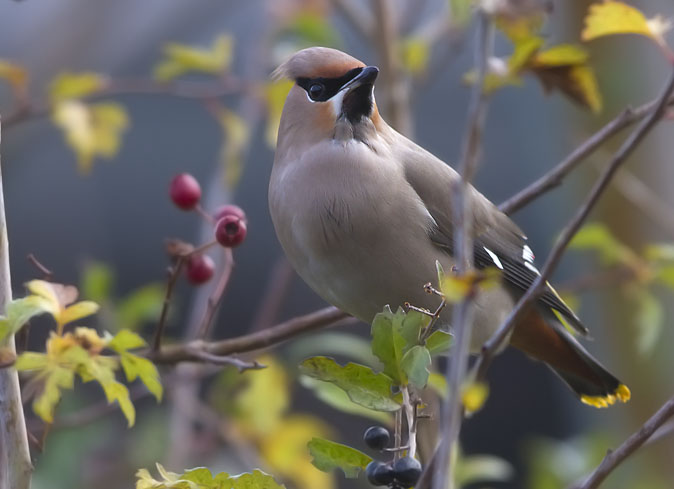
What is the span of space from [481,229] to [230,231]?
96 centimetres

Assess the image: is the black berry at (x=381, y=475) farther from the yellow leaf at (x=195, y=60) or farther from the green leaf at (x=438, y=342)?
the yellow leaf at (x=195, y=60)

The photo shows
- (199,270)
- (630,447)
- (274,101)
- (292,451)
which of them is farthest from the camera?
(292,451)

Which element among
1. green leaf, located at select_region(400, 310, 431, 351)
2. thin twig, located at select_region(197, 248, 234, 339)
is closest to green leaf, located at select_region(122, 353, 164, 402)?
thin twig, located at select_region(197, 248, 234, 339)

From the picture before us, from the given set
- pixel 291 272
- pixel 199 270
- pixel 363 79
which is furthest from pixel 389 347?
pixel 291 272

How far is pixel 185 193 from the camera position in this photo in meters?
2.39

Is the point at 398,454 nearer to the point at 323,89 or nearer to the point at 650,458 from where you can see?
the point at 323,89

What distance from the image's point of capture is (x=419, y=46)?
3.34 meters

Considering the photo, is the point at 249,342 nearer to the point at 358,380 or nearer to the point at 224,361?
the point at 224,361

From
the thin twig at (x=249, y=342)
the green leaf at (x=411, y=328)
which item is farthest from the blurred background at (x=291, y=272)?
the green leaf at (x=411, y=328)

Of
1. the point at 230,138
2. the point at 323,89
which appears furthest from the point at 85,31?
the point at 323,89

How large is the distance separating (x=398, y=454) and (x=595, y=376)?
5.09 ft

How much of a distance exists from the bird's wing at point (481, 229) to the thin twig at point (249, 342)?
389 millimetres

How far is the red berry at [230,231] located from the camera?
211cm

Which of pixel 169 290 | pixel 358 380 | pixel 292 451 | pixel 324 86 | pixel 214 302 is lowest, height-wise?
pixel 292 451
